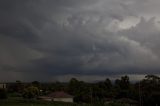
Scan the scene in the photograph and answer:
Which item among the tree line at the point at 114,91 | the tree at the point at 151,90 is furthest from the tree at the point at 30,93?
the tree at the point at 151,90

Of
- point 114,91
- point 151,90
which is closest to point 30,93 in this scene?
point 114,91

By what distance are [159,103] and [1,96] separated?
34238 mm

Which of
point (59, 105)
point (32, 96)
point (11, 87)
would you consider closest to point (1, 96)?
point (32, 96)

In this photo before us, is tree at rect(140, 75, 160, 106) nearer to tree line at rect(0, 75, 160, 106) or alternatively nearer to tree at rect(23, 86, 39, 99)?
tree line at rect(0, 75, 160, 106)

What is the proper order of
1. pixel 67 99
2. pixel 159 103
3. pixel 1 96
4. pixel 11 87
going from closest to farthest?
1. pixel 159 103
2. pixel 1 96
3. pixel 67 99
4. pixel 11 87

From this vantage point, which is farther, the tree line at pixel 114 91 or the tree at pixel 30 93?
the tree at pixel 30 93

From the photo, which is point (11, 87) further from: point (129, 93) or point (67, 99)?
point (129, 93)

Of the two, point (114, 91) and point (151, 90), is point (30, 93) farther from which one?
point (151, 90)

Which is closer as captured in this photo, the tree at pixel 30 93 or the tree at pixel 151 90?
the tree at pixel 151 90

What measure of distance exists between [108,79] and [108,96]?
19500 mm

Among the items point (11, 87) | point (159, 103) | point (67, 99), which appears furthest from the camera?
point (11, 87)

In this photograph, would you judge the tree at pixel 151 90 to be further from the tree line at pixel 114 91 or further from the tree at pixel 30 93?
the tree at pixel 30 93

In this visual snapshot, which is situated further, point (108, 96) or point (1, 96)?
point (108, 96)

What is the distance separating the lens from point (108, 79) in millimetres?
112812
